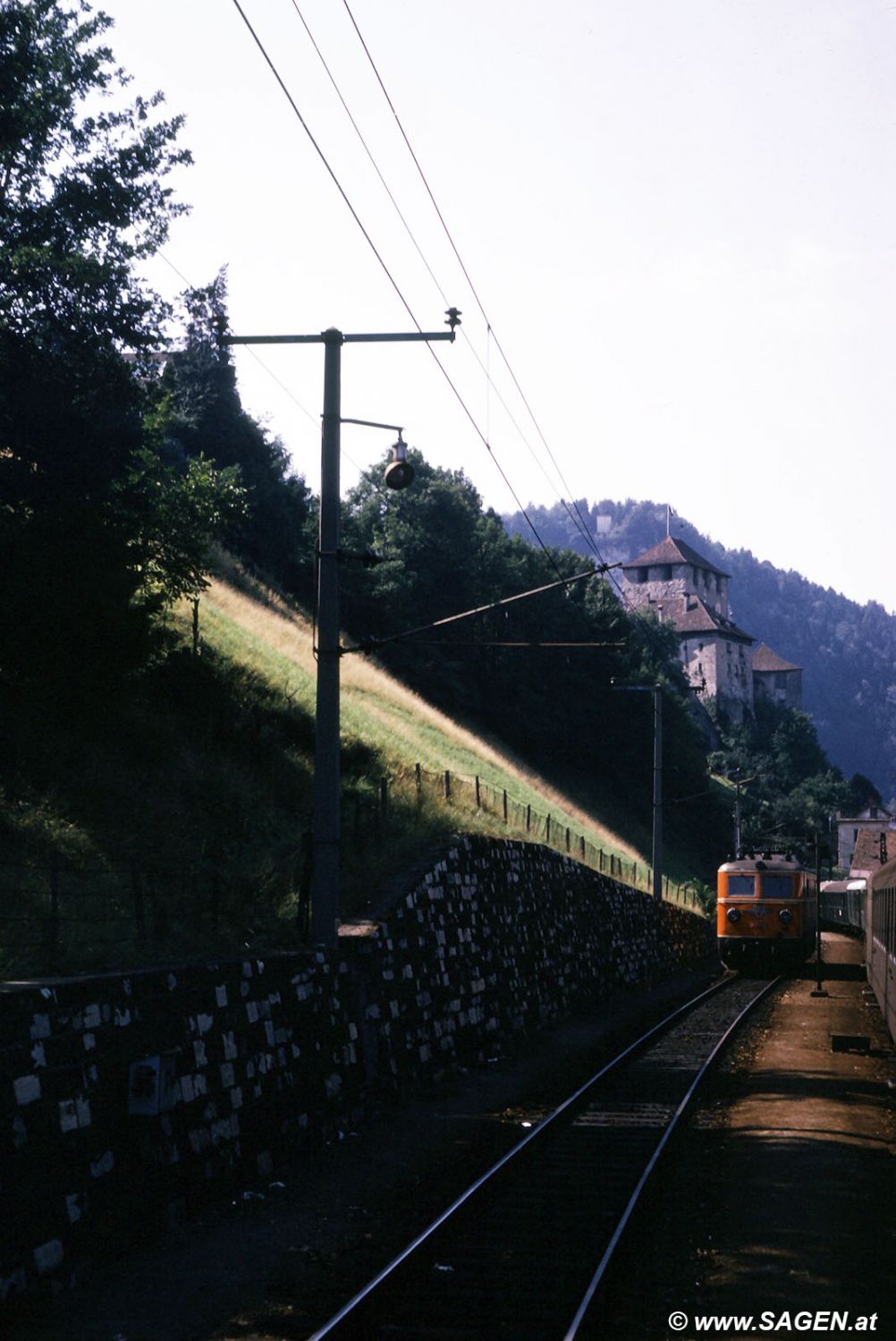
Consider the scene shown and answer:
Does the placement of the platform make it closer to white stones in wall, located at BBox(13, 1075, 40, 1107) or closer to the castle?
white stones in wall, located at BBox(13, 1075, 40, 1107)

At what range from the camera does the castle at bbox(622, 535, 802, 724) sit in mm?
154375

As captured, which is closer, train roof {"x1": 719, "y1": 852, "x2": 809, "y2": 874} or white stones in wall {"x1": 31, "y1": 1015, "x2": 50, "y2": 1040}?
white stones in wall {"x1": 31, "y1": 1015, "x2": 50, "y2": 1040}

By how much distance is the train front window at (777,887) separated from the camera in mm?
40719

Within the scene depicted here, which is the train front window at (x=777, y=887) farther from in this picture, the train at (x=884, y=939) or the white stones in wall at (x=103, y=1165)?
the white stones in wall at (x=103, y=1165)

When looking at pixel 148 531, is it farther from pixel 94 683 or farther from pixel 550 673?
pixel 550 673

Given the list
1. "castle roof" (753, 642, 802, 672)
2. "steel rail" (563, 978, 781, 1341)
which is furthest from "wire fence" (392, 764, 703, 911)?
"castle roof" (753, 642, 802, 672)

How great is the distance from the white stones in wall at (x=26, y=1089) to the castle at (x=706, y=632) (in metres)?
135

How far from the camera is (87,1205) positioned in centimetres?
945

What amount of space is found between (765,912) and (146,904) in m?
23.5

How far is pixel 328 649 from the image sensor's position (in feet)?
51.7

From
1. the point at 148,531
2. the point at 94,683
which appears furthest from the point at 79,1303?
the point at 148,531

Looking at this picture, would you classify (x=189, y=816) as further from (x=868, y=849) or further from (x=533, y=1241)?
(x=868, y=849)

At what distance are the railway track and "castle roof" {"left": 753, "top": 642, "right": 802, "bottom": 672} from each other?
170 metres

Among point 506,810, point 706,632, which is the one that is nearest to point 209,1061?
point 506,810
